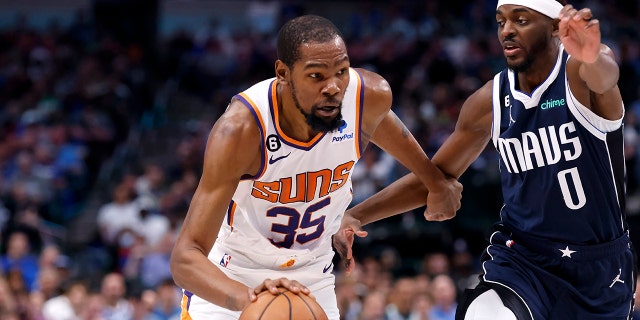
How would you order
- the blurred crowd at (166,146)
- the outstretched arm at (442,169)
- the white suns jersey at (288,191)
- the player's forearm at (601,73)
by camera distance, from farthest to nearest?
1. the blurred crowd at (166,146)
2. the outstretched arm at (442,169)
3. the white suns jersey at (288,191)
4. the player's forearm at (601,73)

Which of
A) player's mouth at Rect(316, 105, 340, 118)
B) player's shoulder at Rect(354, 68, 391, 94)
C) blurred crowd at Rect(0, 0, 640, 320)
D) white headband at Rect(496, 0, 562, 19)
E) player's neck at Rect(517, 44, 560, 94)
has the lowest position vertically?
blurred crowd at Rect(0, 0, 640, 320)

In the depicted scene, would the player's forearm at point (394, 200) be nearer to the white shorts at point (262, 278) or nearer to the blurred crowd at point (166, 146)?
the white shorts at point (262, 278)

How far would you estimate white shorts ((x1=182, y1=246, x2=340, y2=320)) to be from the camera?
16.9 feet

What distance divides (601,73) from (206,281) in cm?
211

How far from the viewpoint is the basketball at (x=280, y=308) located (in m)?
4.12

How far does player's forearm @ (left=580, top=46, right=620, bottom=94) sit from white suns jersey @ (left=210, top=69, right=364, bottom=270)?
1255 mm

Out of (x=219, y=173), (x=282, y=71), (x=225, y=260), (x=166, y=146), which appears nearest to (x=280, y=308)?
(x=219, y=173)

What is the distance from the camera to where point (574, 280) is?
488 centimetres

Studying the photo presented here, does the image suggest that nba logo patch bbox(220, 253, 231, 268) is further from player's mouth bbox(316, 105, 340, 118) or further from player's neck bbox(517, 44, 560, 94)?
player's neck bbox(517, 44, 560, 94)

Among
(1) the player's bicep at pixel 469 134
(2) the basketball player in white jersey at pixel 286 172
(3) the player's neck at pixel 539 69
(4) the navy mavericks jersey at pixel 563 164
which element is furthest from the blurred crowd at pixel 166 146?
(3) the player's neck at pixel 539 69

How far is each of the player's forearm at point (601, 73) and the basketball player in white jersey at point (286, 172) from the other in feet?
3.86

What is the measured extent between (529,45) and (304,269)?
175cm

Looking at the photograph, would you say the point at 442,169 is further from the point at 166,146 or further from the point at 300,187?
the point at 166,146

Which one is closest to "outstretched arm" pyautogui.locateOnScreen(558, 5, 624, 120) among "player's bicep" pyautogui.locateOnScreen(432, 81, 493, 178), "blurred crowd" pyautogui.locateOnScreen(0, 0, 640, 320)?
"player's bicep" pyautogui.locateOnScreen(432, 81, 493, 178)
